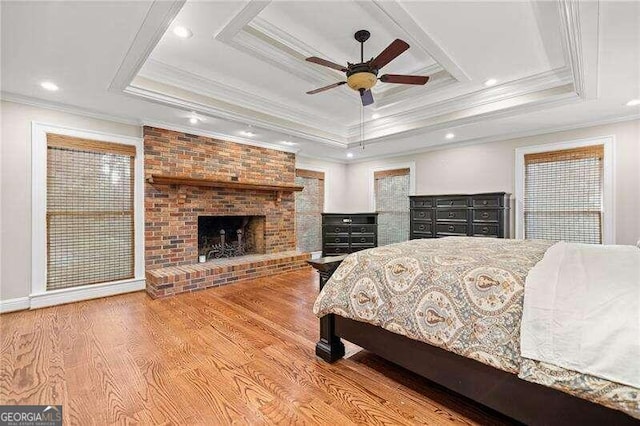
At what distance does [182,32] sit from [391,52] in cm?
188

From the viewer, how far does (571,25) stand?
210 cm

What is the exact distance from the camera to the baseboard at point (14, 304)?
3.15m

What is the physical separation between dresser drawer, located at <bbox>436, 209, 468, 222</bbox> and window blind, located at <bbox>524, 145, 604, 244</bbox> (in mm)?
896

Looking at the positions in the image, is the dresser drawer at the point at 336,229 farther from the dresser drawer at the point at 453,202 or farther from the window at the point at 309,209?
the dresser drawer at the point at 453,202

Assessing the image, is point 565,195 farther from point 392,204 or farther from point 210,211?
point 210,211

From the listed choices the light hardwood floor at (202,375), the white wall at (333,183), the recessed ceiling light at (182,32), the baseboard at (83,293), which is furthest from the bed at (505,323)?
the white wall at (333,183)

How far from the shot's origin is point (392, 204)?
253 inches

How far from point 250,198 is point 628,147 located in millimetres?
5581

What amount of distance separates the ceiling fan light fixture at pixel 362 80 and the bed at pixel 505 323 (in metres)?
1.66

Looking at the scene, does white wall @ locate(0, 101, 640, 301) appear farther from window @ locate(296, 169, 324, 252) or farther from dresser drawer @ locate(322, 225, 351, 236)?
window @ locate(296, 169, 324, 252)

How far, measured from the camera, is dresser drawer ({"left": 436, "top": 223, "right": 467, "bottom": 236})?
481 cm

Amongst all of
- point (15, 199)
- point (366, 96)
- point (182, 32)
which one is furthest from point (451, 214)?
point (15, 199)

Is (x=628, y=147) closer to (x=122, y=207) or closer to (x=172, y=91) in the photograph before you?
(x=172, y=91)

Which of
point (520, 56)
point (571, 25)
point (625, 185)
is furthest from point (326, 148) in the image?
point (625, 185)
